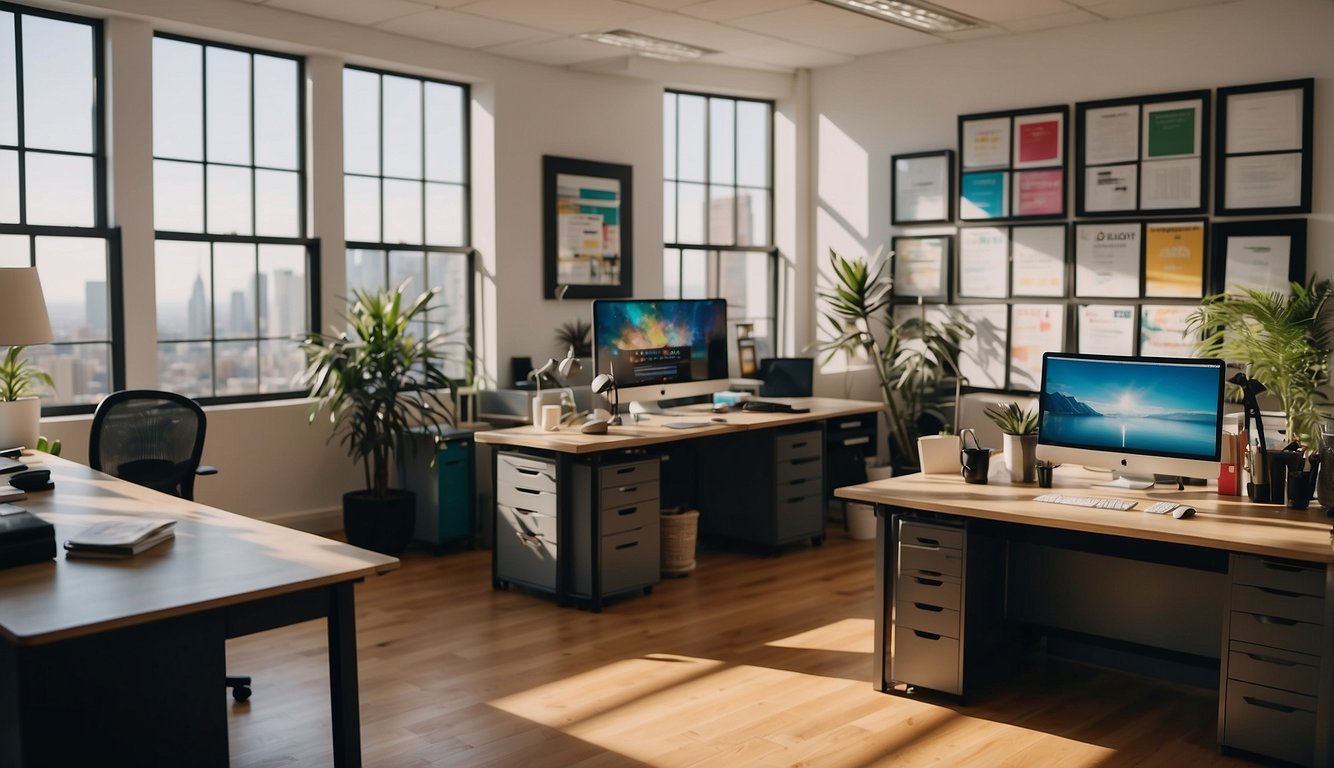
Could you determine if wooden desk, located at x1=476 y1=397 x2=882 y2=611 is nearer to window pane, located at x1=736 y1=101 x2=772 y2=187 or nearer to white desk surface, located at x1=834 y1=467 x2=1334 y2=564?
white desk surface, located at x1=834 y1=467 x2=1334 y2=564

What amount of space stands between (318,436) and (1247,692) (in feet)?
15.2

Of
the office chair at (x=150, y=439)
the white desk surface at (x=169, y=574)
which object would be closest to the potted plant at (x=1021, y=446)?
the white desk surface at (x=169, y=574)

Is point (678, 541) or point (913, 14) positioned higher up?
point (913, 14)

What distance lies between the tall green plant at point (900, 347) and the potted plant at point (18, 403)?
4285mm

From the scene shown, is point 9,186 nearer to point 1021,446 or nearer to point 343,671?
point 343,671

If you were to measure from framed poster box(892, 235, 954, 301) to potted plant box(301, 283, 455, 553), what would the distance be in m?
3.16

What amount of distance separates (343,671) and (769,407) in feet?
12.4

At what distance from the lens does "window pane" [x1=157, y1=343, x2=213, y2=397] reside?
19.0 feet

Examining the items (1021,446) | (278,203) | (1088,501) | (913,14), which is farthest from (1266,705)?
(278,203)

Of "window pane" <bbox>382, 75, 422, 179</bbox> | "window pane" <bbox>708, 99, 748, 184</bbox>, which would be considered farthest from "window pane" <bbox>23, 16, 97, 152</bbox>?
"window pane" <bbox>708, 99, 748, 184</bbox>

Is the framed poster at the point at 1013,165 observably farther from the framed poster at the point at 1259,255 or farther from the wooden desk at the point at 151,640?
the wooden desk at the point at 151,640

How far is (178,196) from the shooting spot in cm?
580

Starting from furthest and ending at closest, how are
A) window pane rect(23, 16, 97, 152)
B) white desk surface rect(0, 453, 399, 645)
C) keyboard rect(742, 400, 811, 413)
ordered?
keyboard rect(742, 400, 811, 413) < window pane rect(23, 16, 97, 152) < white desk surface rect(0, 453, 399, 645)

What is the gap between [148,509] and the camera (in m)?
3.48
